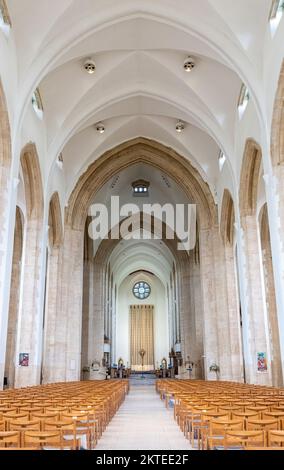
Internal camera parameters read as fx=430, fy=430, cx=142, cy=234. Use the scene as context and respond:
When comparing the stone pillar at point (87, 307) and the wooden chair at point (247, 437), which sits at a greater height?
the stone pillar at point (87, 307)

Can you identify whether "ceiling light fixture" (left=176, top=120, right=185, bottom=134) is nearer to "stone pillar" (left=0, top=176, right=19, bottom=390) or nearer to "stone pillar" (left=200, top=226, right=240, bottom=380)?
"stone pillar" (left=200, top=226, right=240, bottom=380)

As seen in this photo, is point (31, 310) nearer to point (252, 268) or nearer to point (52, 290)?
point (52, 290)

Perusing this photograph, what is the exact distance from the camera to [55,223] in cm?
2072

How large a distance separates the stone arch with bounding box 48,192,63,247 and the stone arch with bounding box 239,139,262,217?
28.1 ft

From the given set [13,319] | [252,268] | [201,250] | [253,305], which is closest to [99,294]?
[13,319]

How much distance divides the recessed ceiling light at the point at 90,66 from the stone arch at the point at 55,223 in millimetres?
6140

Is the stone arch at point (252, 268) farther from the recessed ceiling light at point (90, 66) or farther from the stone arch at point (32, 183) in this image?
the stone arch at point (32, 183)

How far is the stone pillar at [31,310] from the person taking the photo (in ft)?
50.0

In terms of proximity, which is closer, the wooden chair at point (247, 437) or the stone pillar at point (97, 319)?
the wooden chair at point (247, 437)

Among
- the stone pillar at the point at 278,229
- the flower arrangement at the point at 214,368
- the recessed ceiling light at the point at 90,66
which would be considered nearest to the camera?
the stone pillar at the point at 278,229

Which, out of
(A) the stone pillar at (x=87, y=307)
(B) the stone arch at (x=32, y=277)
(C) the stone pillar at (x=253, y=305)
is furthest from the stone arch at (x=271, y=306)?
(A) the stone pillar at (x=87, y=307)

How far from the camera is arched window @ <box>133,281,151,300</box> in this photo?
48.9 m

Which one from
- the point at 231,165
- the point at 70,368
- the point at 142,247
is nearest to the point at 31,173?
the point at 231,165

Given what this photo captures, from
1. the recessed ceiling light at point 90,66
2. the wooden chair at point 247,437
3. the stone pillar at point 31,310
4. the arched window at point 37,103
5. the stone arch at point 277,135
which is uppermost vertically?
the recessed ceiling light at point 90,66
